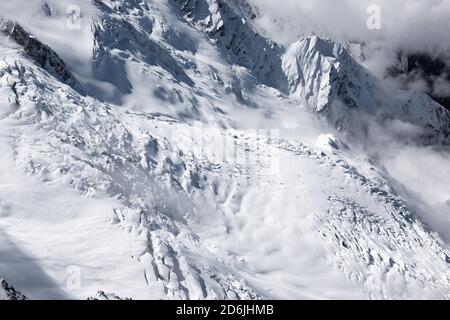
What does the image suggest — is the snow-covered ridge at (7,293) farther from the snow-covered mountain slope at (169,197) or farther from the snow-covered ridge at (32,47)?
the snow-covered ridge at (32,47)

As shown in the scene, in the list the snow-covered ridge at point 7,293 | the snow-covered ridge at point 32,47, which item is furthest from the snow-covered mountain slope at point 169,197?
the snow-covered ridge at point 7,293

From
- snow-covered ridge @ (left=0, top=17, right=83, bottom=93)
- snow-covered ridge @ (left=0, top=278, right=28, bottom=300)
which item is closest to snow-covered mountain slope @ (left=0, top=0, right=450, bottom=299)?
snow-covered ridge @ (left=0, top=17, right=83, bottom=93)

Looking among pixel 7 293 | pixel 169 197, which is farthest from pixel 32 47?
pixel 7 293

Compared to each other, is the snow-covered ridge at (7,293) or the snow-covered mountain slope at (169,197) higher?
the snow-covered mountain slope at (169,197)

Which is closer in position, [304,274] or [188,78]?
[304,274]

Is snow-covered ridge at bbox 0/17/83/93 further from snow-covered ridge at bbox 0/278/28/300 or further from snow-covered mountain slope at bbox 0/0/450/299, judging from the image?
snow-covered ridge at bbox 0/278/28/300

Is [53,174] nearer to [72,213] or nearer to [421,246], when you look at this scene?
[72,213]

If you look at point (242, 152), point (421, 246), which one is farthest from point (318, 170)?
point (421, 246)

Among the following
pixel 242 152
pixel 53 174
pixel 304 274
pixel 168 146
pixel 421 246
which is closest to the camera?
pixel 53 174
